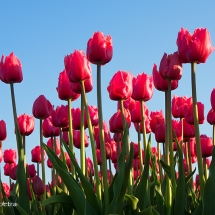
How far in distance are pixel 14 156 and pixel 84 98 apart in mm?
3375

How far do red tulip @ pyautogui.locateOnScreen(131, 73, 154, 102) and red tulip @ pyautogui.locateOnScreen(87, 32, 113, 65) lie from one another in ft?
1.92

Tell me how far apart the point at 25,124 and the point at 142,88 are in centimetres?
122

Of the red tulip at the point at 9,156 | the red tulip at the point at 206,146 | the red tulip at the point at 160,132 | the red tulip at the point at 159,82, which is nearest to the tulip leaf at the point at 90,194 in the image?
the red tulip at the point at 159,82

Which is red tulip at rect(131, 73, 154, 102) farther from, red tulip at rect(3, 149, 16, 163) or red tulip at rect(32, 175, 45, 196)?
red tulip at rect(3, 149, 16, 163)

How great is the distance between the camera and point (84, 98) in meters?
3.07

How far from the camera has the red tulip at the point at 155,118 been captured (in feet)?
14.0

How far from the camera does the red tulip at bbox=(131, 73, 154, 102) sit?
3596mm

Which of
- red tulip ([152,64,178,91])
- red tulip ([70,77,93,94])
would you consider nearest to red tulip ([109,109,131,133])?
red tulip ([70,77,93,94])

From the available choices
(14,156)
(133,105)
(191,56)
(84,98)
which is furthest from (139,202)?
(14,156)

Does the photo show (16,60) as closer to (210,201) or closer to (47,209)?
(47,209)

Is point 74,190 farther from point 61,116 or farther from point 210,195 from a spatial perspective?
point 61,116

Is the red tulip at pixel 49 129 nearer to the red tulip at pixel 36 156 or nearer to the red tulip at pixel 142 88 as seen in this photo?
the red tulip at pixel 36 156

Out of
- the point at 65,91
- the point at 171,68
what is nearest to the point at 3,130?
the point at 65,91

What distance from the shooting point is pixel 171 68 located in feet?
10.1
